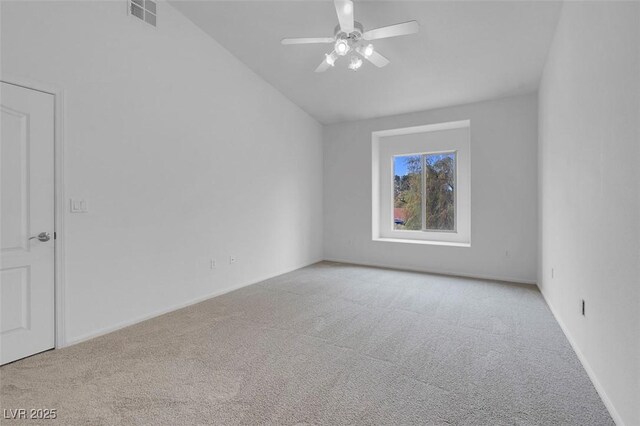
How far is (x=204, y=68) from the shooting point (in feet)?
12.7

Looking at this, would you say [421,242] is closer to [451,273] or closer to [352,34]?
[451,273]

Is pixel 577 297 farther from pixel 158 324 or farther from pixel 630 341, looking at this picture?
pixel 158 324

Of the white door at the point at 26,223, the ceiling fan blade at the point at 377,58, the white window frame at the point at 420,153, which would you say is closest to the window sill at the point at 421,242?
the white window frame at the point at 420,153

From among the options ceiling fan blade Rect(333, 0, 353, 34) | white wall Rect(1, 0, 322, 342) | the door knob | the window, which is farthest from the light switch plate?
the window

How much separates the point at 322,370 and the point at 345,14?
2816 mm

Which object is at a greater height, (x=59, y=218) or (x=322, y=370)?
(x=59, y=218)

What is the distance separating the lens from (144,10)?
3.23m

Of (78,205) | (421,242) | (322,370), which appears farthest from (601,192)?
(78,205)

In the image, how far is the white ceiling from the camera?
320cm

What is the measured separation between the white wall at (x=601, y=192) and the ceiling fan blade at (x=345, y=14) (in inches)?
65.7

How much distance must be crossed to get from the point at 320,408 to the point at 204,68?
3.84 m

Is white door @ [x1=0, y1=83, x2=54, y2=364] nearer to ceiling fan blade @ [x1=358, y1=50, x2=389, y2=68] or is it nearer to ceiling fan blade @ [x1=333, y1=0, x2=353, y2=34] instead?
ceiling fan blade @ [x1=333, y1=0, x2=353, y2=34]

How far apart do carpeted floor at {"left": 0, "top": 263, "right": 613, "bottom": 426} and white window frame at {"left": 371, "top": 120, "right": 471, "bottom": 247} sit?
→ 2.08 metres

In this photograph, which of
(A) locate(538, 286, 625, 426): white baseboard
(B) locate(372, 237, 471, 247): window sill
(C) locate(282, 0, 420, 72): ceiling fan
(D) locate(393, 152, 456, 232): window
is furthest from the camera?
(D) locate(393, 152, 456, 232): window
